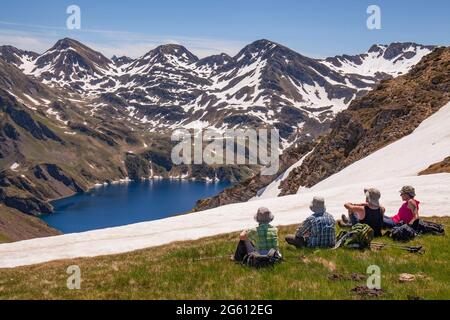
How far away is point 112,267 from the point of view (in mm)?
21141

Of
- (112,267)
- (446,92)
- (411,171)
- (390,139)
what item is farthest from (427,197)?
(446,92)

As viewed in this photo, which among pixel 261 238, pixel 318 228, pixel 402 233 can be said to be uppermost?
pixel 318 228

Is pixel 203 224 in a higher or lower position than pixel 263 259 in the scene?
lower

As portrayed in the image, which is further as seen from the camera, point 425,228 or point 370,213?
point 425,228

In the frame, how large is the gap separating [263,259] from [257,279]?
1.93m

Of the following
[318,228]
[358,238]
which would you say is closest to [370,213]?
[358,238]

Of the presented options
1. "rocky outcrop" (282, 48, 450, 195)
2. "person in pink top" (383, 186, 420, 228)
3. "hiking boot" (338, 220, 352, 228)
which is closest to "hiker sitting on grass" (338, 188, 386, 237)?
"hiking boot" (338, 220, 352, 228)

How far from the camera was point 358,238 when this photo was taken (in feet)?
65.4

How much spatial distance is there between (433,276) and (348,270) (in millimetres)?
2817

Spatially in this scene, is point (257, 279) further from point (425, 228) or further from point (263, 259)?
point (425, 228)

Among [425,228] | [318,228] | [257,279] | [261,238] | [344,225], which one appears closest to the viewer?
[257,279]

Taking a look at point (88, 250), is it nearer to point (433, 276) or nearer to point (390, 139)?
point (433, 276)

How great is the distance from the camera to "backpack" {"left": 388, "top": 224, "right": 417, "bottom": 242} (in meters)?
21.5

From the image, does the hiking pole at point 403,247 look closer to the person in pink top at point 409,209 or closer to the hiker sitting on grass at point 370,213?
the hiker sitting on grass at point 370,213
